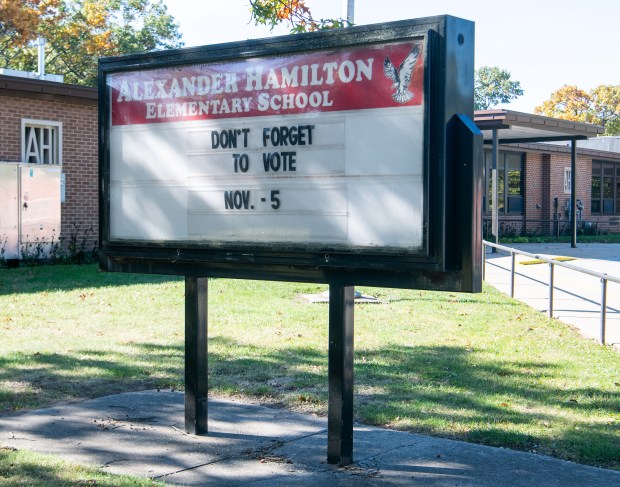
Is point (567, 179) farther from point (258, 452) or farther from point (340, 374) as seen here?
point (340, 374)

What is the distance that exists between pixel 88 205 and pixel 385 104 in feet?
56.9

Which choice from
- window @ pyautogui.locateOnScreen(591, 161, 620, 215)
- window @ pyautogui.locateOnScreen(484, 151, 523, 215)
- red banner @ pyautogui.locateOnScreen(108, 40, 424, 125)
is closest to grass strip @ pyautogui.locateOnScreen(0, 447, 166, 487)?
red banner @ pyautogui.locateOnScreen(108, 40, 424, 125)

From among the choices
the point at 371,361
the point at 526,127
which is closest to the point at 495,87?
the point at 526,127

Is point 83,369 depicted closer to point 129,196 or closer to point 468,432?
point 129,196

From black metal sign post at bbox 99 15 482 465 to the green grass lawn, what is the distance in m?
1.52

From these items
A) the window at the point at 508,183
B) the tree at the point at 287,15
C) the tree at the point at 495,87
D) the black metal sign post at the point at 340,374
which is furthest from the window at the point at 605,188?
the tree at the point at 495,87

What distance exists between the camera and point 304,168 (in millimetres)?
5207

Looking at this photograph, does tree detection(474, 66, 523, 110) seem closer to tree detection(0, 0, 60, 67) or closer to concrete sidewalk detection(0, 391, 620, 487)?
tree detection(0, 0, 60, 67)

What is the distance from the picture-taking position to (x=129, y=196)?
19.9 ft

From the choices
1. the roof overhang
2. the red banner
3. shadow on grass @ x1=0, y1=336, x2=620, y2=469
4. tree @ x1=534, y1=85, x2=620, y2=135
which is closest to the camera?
the red banner

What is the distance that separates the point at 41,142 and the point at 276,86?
16143 mm

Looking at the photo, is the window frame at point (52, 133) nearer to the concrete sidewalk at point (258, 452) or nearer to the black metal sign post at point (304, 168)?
the concrete sidewalk at point (258, 452)

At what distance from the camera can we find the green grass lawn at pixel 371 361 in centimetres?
640

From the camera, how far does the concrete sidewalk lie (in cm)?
499
